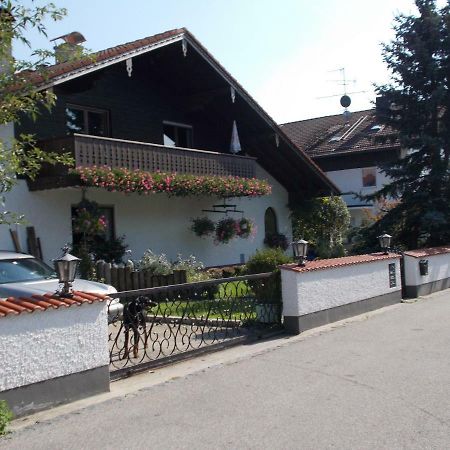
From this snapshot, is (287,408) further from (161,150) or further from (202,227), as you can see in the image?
(202,227)

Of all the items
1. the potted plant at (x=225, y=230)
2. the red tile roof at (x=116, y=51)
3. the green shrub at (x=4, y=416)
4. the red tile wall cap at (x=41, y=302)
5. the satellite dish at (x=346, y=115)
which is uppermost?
the satellite dish at (x=346, y=115)

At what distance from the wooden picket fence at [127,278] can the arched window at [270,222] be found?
29.9 feet

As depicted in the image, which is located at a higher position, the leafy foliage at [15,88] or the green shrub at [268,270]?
the leafy foliage at [15,88]

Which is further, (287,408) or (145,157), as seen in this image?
(145,157)

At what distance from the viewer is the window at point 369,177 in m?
33.1

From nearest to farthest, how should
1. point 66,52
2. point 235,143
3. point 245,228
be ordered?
1. point 66,52
2. point 235,143
3. point 245,228

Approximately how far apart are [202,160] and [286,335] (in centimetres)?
923

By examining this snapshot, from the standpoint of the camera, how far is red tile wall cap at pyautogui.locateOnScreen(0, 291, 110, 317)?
5.48 metres

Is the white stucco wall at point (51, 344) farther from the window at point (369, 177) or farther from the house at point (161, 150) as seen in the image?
the window at point (369, 177)

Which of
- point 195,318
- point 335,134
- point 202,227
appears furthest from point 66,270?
point 335,134

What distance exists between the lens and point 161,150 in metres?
16.4

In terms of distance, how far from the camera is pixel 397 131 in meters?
21.7

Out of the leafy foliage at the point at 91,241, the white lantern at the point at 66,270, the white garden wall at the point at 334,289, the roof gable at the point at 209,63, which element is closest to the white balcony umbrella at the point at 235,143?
the roof gable at the point at 209,63

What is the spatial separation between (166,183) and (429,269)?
285 inches
